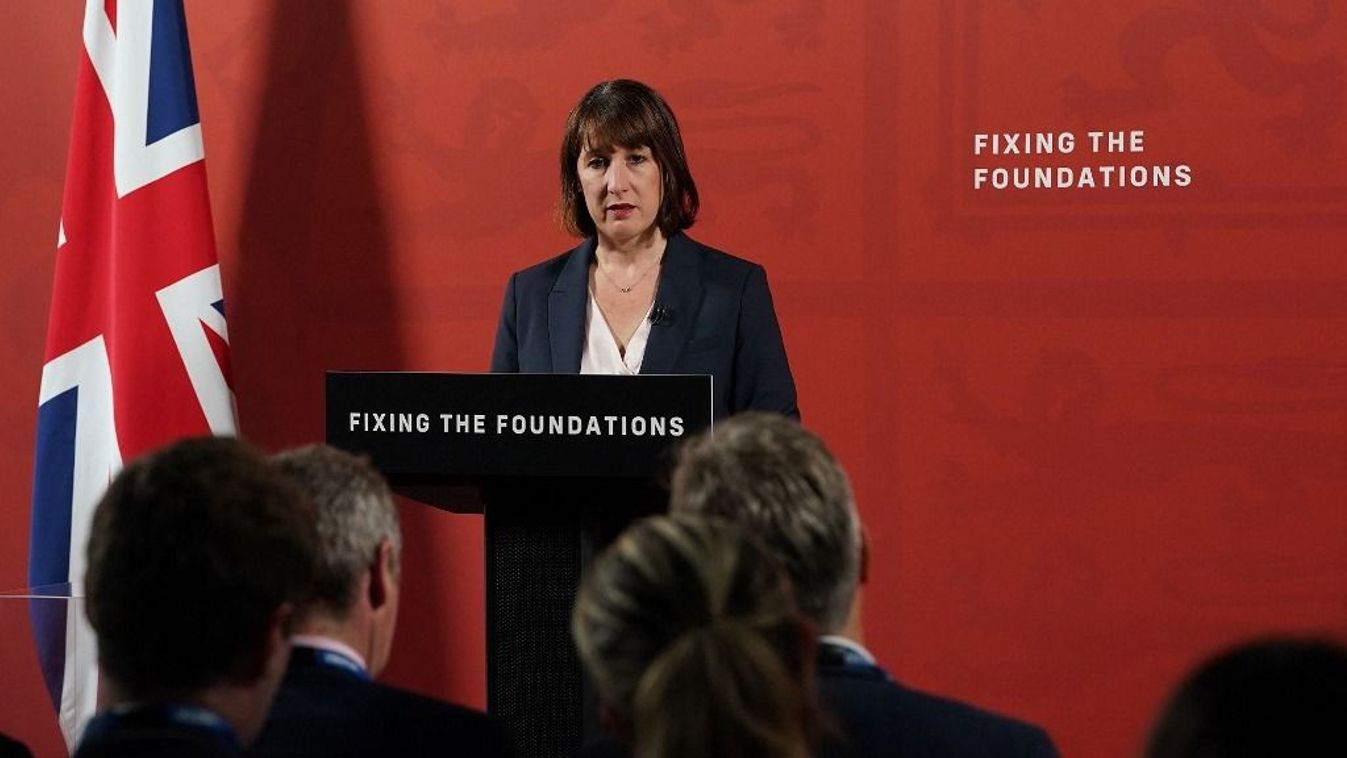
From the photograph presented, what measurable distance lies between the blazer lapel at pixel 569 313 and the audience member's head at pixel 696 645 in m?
1.81

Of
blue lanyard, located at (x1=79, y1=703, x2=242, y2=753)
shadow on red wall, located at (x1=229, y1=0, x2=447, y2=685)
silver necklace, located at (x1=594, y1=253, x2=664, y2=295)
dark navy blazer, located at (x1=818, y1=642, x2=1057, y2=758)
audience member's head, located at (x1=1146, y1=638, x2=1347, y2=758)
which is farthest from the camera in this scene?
shadow on red wall, located at (x1=229, y1=0, x2=447, y2=685)

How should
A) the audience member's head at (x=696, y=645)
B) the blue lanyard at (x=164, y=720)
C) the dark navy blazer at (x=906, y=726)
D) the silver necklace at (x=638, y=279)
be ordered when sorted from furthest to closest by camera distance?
1. the silver necklace at (x=638, y=279)
2. the dark navy blazer at (x=906, y=726)
3. the blue lanyard at (x=164, y=720)
4. the audience member's head at (x=696, y=645)

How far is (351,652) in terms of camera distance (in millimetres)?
1908

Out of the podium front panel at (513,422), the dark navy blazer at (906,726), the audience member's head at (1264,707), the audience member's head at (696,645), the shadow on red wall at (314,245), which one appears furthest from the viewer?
the shadow on red wall at (314,245)

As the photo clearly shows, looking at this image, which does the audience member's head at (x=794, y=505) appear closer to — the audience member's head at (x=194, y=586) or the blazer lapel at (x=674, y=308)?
the audience member's head at (x=194, y=586)

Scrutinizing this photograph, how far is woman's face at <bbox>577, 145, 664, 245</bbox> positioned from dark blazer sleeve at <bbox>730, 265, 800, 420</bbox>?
23cm

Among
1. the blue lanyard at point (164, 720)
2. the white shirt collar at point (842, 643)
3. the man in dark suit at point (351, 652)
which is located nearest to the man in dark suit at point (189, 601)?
the blue lanyard at point (164, 720)

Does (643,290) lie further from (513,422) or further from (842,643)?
(842,643)

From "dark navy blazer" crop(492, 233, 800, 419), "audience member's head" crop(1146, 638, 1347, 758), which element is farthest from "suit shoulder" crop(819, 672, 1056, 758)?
"dark navy blazer" crop(492, 233, 800, 419)

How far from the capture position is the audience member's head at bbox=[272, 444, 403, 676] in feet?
6.26

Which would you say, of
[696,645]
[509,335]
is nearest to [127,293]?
[509,335]

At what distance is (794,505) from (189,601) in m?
0.57

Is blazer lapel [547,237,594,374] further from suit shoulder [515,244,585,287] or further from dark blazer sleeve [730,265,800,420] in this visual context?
dark blazer sleeve [730,265,800,420]

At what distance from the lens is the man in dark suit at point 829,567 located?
65.0 inches
